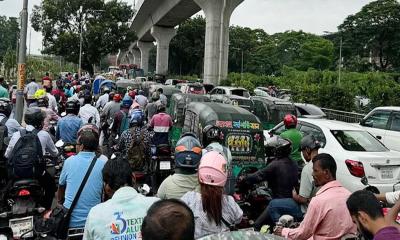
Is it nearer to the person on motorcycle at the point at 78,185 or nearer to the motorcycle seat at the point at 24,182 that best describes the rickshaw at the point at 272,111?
the motorcycle seat at the point at 24,182

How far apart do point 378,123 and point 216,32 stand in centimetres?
2367

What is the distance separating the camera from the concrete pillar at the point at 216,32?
1377 inches

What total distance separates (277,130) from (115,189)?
7307 mm

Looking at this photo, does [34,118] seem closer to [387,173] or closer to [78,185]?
[78,185]

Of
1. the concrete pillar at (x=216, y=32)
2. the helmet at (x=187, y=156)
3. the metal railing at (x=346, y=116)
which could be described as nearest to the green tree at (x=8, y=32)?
the concrete pillar at (x=216, y=32)

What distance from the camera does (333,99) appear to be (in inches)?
988

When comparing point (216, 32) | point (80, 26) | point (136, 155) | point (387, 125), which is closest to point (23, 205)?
point (136, 155)

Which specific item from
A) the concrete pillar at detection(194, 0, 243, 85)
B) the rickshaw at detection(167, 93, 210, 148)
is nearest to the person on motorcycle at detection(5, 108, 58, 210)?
the rickshaw at detection(167, 93, 210, 148)

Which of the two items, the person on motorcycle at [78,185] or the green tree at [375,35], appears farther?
the green tree at [375,35]

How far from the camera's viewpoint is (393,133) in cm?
1230

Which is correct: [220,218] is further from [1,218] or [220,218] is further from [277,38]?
[277,38]

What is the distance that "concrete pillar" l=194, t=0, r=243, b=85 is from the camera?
115 feet

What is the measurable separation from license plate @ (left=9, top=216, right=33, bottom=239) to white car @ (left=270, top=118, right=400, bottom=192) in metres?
5.27

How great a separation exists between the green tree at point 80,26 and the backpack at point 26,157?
38566mm
